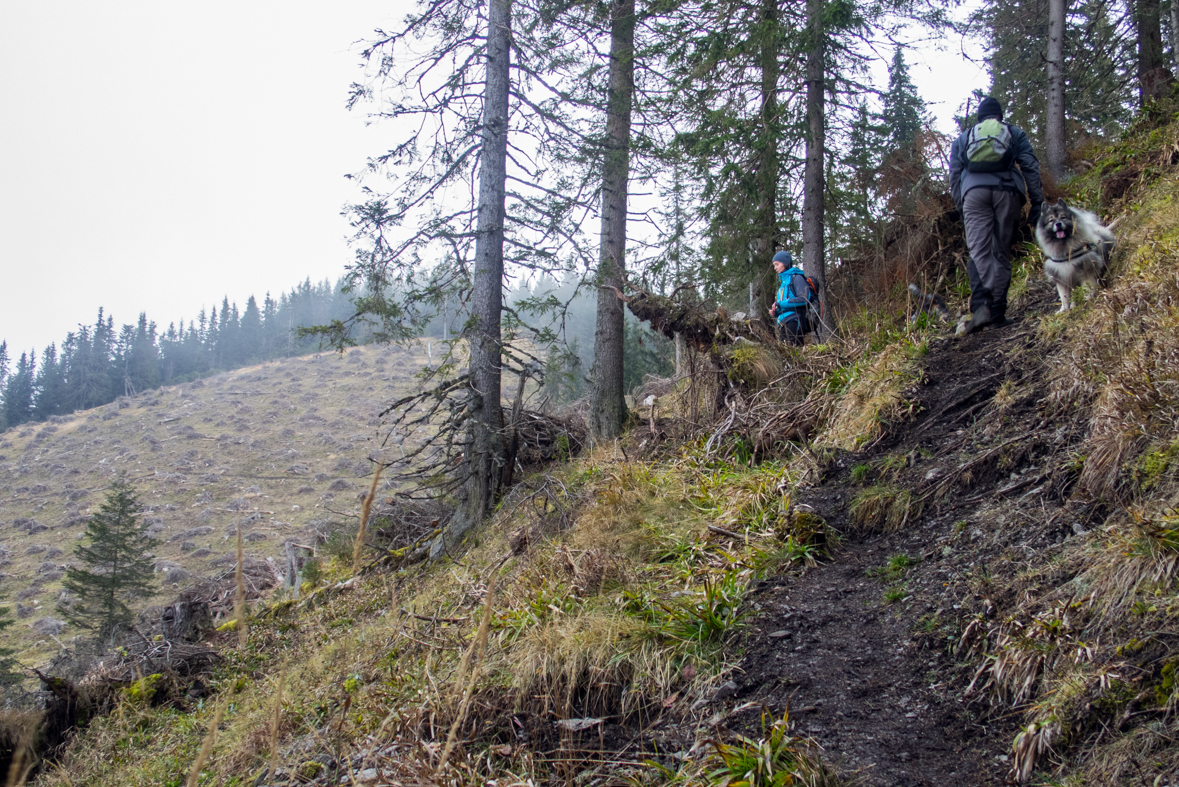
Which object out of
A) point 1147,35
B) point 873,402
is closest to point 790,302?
point 873,402

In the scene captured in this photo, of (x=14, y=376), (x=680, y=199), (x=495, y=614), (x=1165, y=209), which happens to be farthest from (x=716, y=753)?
(x=14, y=376)

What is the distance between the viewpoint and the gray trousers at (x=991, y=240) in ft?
17.5

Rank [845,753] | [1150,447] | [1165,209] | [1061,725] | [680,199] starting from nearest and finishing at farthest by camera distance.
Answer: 1. [1061,725]
2. [845,753]
3. [1150,447]
4. [1165,209]
5. [680,199]

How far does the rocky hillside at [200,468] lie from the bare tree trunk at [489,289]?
5183mm

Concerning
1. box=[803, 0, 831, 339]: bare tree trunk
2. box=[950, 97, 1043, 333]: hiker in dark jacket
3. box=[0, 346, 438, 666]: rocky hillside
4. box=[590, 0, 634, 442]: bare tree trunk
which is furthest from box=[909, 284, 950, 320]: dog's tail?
box=[0, 346, 438, 666]: rocky hillside

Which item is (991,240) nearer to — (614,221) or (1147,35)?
(614,221)

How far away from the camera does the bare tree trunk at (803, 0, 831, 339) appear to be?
925cm

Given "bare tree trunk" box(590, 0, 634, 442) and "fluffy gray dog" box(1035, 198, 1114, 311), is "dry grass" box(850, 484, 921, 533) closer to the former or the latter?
"fluffy gray dog" box(1035, 198, 1114, 311)

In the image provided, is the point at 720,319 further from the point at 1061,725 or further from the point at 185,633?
the point at 185,633

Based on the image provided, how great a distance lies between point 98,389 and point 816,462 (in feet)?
272

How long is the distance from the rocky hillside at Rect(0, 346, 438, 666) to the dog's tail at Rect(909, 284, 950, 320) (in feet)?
36.3

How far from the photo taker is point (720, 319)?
24.1 ft

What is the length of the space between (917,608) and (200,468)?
48.0 m

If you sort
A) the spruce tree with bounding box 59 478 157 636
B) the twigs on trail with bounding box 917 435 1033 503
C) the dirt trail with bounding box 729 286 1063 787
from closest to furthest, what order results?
the dirt trail with bounding box 729 286 1063 787, the twigs on trail with bounding box 917 435 1033 503, the spruce tree with bounding box 59 478 157 636
